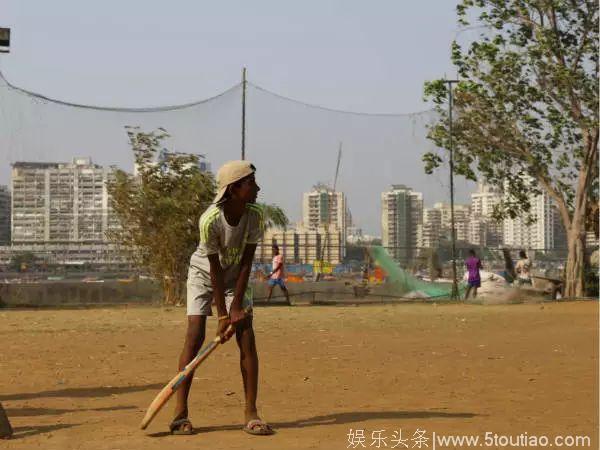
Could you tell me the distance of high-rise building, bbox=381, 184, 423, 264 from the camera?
72.4 feet

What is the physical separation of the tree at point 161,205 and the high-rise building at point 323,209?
2.14 m

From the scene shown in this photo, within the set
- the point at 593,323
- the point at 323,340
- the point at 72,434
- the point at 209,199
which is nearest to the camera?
the point at 72,434

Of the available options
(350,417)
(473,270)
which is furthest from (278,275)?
(350,417)

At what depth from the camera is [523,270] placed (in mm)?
24438

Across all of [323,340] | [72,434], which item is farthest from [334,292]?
Result: [72,434]

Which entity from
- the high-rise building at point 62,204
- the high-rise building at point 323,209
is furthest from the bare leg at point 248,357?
the high-rise building at point 323,209

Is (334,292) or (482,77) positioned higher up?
(482,77)

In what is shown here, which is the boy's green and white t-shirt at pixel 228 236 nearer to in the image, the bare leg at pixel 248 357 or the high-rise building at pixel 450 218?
the bare leg at pixel 248 357

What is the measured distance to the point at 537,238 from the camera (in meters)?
26.8

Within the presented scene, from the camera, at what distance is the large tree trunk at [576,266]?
78.6ft

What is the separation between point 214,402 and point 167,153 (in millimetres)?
13233

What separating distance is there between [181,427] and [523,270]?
19507 millimetres

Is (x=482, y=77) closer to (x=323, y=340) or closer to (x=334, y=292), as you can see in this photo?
(x=334, y=292)

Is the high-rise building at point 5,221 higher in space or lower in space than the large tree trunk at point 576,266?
higher
